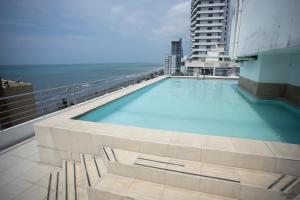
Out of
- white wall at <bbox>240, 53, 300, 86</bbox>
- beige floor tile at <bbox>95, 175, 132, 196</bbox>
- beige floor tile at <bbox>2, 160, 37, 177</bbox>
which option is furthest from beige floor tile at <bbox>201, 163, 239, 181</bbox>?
white wall at <bbox>240, 53, 300, 86</bbox>

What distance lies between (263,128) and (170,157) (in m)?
2.71

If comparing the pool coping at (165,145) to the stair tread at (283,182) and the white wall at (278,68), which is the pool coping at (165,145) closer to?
the stair tread at (283,182)

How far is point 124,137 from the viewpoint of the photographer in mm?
2357

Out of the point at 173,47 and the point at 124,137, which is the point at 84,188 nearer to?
the point at 124,137

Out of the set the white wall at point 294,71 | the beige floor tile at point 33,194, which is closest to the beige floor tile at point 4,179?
the beige floor tile at point 33,194

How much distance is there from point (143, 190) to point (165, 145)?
1.99 ft

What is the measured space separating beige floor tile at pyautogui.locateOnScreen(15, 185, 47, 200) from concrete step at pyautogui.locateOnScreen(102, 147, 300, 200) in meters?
0.89

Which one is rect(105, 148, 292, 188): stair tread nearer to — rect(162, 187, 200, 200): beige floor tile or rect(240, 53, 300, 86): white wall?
rect(162, 187, 200, 200): beige floor tile

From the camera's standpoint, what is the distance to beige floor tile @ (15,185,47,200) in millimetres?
2047

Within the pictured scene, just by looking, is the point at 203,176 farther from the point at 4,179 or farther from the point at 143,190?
the point at 4,179

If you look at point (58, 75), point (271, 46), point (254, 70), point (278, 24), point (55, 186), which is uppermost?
point (278, 24)

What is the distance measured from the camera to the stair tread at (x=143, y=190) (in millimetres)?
1870

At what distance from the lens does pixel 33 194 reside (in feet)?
6.88

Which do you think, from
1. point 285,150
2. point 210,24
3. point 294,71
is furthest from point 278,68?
point 210,24
